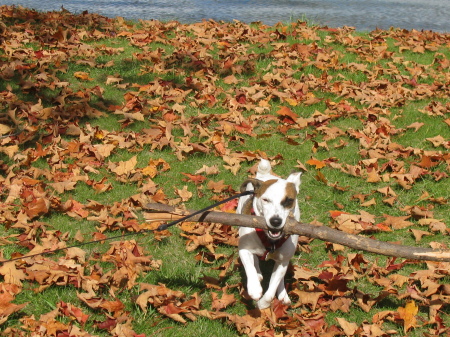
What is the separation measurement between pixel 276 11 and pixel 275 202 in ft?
37.7

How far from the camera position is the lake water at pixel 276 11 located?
43.6ft

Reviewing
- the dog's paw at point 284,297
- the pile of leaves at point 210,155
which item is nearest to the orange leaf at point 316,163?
the pile of leaves at point 210,155

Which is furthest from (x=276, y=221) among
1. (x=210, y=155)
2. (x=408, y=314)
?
(x=210, y=155)

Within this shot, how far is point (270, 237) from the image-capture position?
4043 millimetres

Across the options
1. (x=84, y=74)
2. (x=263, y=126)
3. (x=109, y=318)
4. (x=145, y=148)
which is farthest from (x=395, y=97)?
(x=109, y=318)

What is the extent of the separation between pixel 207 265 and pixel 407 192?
2.53 meters

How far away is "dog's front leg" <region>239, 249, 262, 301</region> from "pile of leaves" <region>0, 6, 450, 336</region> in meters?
0.22

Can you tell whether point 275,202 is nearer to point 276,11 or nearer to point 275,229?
point 275,229

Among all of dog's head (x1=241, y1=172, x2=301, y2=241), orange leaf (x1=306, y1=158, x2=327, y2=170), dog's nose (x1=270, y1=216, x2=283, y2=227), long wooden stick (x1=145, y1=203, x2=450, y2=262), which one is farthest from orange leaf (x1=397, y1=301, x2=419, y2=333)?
orange leaf (x1=306, y1=158, x2=327, y2=170)

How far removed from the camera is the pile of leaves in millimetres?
4445

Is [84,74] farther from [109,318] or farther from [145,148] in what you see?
[109,318]

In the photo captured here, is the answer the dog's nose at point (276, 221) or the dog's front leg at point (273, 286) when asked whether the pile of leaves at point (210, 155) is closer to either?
the dog's front leg at point (273, 286)

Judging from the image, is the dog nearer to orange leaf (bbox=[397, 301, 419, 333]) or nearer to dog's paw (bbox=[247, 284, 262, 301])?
dog's paw (bbox=[247, 284, 262, 301])

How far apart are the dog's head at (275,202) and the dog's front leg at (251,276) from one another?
14.2 inches
